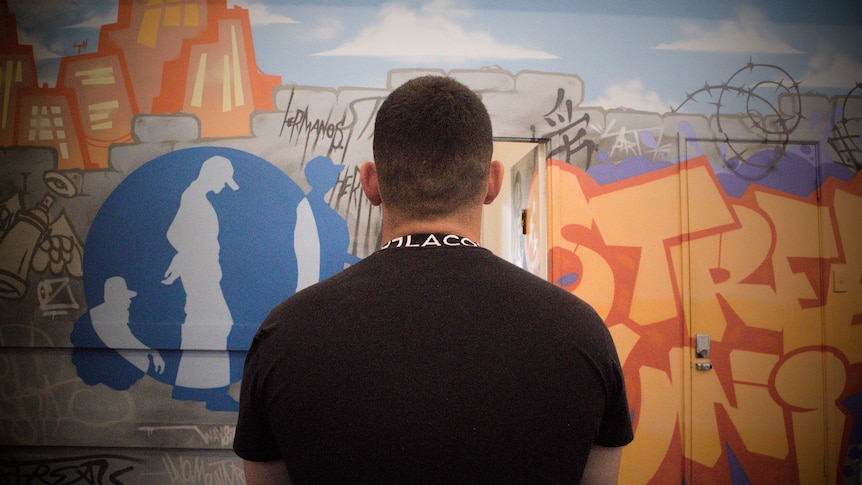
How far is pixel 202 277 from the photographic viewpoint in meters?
2.27

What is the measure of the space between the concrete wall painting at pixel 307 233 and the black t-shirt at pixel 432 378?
167 cm

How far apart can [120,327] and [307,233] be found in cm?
109

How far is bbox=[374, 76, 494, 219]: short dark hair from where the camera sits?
30.2 inches

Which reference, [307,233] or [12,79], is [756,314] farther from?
[12,79]

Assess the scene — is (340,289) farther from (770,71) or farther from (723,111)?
(770,71)

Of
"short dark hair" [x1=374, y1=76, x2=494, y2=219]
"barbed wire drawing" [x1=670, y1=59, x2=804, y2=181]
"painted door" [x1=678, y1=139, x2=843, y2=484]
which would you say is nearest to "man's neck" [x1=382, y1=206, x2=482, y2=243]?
"short dark hair" [x1=374, y1=76, x2=494, y2=219]

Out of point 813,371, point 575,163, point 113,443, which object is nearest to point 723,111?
point 575,163

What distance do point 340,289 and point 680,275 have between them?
7.50 ft

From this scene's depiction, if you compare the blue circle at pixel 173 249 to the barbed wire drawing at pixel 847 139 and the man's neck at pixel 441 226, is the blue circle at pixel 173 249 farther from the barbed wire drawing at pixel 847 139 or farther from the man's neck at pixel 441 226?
the barbed wire drawing at pixel 847 139

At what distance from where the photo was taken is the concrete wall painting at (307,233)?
223 centimetres

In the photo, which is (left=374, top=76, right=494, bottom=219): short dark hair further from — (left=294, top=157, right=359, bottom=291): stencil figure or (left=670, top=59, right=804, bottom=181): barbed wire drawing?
(left=670, top=59, right=804, bottom=181): barbed wire drawing

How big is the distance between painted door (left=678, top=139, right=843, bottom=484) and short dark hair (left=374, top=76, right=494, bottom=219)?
208cm

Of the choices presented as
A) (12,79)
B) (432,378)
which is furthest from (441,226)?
(12,79)

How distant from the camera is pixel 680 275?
236 cm
